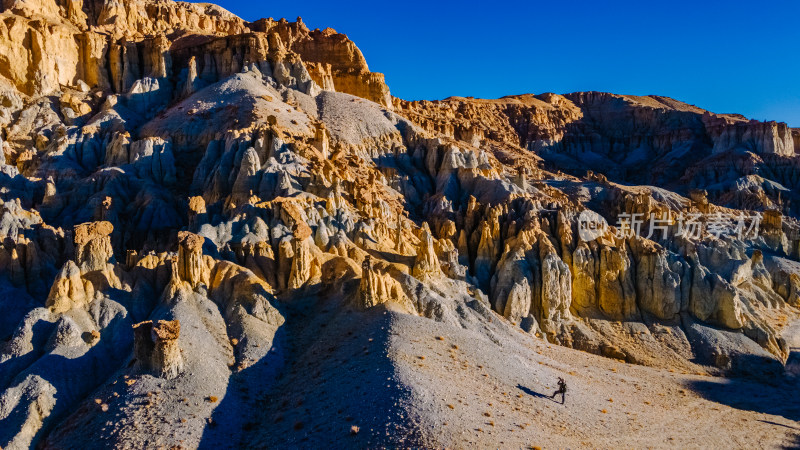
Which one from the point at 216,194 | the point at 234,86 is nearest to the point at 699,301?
the point at 216,194

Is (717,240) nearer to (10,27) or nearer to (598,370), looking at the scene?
(598,370)

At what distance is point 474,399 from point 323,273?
18.4m

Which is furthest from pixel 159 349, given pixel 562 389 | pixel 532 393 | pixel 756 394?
pixel 756 394

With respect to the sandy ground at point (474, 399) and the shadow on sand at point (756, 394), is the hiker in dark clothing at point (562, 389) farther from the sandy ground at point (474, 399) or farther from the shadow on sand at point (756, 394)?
the shadow on sand at point (756, 394)

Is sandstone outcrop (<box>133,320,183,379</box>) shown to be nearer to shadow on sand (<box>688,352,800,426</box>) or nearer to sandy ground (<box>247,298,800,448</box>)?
sandy ground (<box>247,298,800,448</box>)

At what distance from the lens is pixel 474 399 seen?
26391 mm

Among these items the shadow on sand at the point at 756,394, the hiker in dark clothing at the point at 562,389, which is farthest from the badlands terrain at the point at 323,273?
the hiker in dark clothing at the point at 562,389

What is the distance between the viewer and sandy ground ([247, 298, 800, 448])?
23453 mm

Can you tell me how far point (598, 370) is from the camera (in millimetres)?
39219

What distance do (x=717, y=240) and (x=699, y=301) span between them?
1949 cm

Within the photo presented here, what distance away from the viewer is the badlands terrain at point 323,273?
26.5 m

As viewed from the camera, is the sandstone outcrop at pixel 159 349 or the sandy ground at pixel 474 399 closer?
the sandy ground at pixel 474 399

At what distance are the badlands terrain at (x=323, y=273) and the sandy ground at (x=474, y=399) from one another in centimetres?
17

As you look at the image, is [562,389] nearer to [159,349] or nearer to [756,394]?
[159,349]
